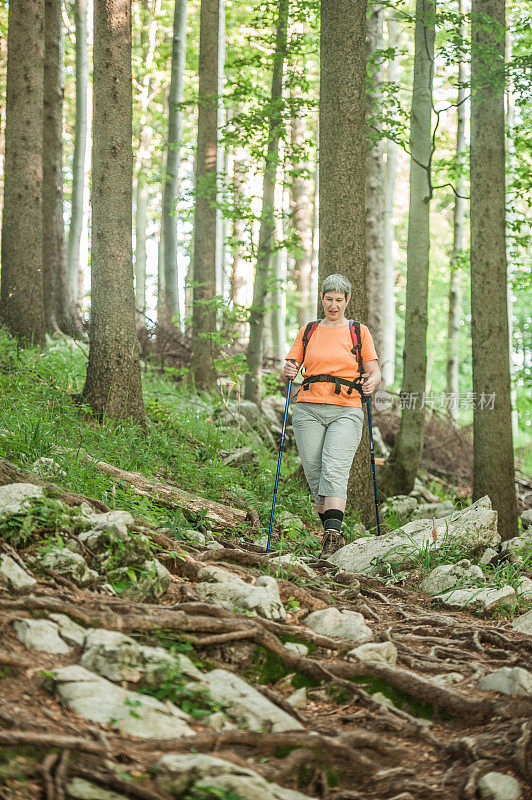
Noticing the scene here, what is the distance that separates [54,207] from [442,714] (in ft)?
38.1

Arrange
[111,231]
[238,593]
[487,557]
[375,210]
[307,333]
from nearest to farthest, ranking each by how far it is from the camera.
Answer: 1. [238,593]
2. [487,557]
3. [307,333]
4. [111,231]
5. [375,210]

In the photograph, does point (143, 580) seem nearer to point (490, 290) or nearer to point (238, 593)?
point (238, 593)

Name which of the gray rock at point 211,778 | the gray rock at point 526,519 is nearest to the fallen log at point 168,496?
the gray rock at point 211,778

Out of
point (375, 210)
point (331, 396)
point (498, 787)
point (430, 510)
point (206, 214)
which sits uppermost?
point (375, 210)

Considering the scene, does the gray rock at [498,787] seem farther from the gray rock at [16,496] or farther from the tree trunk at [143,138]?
the tree trunk at [143,138]

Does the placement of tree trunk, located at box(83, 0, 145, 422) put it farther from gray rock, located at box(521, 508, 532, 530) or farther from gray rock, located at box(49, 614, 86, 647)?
gray rock, located at box(521, 508, 532, 530)

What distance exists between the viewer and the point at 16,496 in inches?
161

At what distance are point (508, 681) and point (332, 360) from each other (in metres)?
3.63

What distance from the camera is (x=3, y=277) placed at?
10578 mm

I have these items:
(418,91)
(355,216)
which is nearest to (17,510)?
(355,216)

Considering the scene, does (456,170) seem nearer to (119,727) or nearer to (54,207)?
(54,207)

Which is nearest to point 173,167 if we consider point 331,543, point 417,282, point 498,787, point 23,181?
point 23,181

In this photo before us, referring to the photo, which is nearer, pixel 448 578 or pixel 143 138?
pixel 448 578

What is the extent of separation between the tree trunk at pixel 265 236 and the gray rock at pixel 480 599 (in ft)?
24.5
